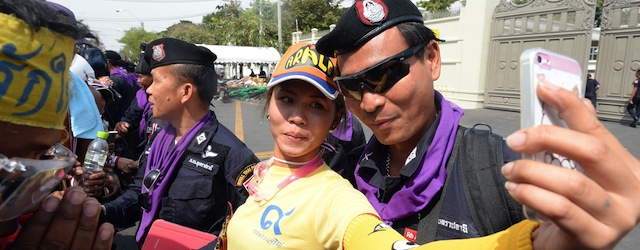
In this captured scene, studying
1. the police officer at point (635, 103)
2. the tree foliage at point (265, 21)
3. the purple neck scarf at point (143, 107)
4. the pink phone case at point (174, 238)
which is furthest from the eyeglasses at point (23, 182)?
the tree foliage at point (265, 21)

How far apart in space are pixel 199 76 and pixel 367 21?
5.64 ft

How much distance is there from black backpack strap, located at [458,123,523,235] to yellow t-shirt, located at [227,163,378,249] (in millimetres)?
381

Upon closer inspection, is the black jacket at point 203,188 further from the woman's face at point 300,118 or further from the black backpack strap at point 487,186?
the black backpack strap at point 487,186

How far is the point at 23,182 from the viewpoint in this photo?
1.02 m

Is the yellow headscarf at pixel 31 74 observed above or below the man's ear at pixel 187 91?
above

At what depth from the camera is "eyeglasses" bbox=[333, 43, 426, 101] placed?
1530 mm

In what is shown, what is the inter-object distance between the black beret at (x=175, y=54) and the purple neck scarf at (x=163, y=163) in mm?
434

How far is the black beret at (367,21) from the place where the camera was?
1.55 metres

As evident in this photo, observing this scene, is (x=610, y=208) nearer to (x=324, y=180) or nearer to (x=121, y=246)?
(x=324, y=180)

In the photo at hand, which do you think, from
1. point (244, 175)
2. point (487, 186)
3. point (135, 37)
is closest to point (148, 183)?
point (244, 175)

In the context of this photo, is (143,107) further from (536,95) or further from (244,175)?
(536,95)

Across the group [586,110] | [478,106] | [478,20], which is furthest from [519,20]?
[586,110]

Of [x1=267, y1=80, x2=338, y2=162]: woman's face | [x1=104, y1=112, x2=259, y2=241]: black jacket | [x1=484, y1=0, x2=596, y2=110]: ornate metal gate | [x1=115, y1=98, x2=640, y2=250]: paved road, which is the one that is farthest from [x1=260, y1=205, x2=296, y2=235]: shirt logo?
[x1=484, y1=0, x2=596, y2=110]: ornate metal gate

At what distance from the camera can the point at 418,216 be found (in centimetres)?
148
